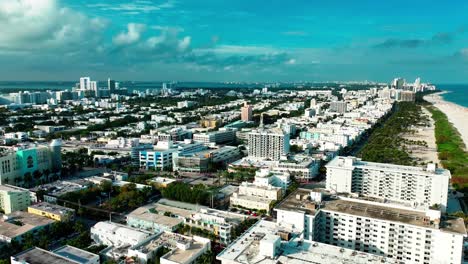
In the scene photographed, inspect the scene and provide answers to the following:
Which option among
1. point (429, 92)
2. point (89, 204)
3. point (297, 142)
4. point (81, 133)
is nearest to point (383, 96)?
point (429, 92)

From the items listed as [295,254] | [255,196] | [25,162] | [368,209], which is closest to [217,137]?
[255,196]

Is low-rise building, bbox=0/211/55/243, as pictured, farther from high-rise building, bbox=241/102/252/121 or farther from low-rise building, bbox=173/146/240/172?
high-rise building, bbox=241/102/252/121

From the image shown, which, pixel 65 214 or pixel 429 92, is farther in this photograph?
pixel 429 92

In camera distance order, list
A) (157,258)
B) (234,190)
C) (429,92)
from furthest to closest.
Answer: (429,92), (234,190), (157,258)

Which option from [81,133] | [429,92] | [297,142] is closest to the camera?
[297,142]

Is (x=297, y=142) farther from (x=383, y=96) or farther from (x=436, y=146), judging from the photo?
(x=383, y=96)

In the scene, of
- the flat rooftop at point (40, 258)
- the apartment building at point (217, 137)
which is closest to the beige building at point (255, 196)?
the flat rooftop at point (40, 258)

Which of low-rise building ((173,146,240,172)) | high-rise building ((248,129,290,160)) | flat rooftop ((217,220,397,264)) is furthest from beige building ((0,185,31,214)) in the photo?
high-rise building ((248,129,290,160))

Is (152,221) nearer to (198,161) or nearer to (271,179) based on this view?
(271,179)
